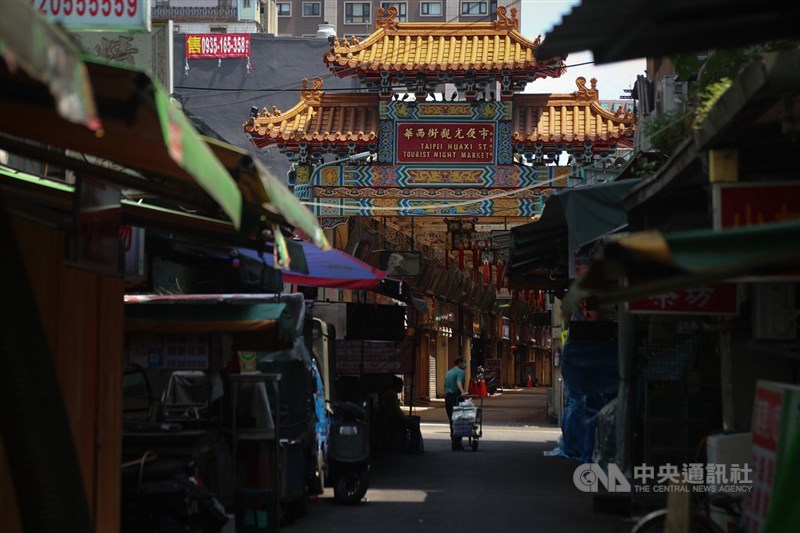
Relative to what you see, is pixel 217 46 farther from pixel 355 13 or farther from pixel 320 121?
pixel 355 13

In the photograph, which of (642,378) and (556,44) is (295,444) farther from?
(556,44)

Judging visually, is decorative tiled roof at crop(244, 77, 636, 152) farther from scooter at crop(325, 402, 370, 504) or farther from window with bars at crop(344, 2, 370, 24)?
window with bars at crop(344, 2, 370, 24)

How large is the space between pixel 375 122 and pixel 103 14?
1344cm

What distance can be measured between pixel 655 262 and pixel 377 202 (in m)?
22.4

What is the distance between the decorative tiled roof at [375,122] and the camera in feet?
87.2

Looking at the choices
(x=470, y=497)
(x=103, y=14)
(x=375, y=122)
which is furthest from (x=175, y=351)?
(x=375, y=122)

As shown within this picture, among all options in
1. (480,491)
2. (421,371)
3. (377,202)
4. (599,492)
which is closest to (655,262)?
(599,492)

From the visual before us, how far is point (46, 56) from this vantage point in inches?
169

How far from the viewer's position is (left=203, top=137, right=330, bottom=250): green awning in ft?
21.2

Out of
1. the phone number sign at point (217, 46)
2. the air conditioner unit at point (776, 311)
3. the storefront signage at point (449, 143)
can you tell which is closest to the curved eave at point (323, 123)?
the storefront signage at point (449, 143)

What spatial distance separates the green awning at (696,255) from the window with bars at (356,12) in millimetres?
85828

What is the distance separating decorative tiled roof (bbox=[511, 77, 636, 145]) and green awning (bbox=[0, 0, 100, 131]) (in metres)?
22.3

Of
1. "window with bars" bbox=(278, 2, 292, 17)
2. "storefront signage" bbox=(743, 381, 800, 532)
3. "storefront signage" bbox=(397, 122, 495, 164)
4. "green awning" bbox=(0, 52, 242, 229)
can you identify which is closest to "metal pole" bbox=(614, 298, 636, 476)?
"storefront signage" bbox=(743, 381, 800, 532)

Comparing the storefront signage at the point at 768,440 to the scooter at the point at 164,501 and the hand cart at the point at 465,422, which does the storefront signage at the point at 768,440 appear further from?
the hand cart at the point at 465,422
